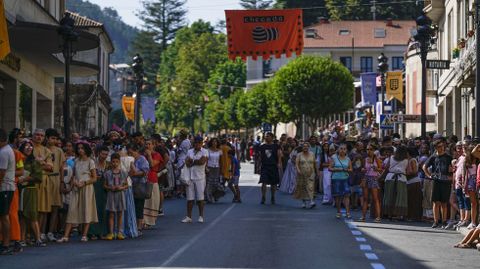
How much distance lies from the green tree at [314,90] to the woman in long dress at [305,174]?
2688 inches

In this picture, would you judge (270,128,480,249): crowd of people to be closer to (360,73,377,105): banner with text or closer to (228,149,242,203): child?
(228,149,242,203): child

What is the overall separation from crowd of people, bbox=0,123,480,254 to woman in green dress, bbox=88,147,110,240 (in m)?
0.02

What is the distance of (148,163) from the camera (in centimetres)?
2208

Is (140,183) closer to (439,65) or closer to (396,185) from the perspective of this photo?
(396,185)

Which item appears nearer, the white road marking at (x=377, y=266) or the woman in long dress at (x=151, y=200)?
the white road marking at (x=377, y=266)

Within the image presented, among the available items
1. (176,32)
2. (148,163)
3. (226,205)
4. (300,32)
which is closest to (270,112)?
(176,32)

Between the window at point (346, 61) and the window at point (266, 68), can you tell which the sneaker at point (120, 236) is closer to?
the window at point (346, 61)

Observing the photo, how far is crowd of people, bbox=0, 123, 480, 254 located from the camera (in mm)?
19266

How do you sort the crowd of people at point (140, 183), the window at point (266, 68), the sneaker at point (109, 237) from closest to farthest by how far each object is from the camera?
1. the crowd of people at point (140, 183)
2. the sneaker at point (109, 237)
3. the window at point (266, 68)

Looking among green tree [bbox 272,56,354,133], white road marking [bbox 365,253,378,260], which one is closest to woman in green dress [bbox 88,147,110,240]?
white road marking [bbox 365,253,378,260]

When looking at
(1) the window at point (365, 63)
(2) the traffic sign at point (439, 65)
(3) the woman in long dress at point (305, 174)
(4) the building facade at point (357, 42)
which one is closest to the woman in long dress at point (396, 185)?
(3) the woman in long dress at point (305, 174)

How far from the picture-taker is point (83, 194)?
2039 cm

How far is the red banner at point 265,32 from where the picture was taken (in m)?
40.6

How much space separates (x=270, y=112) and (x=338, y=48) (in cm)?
2088
